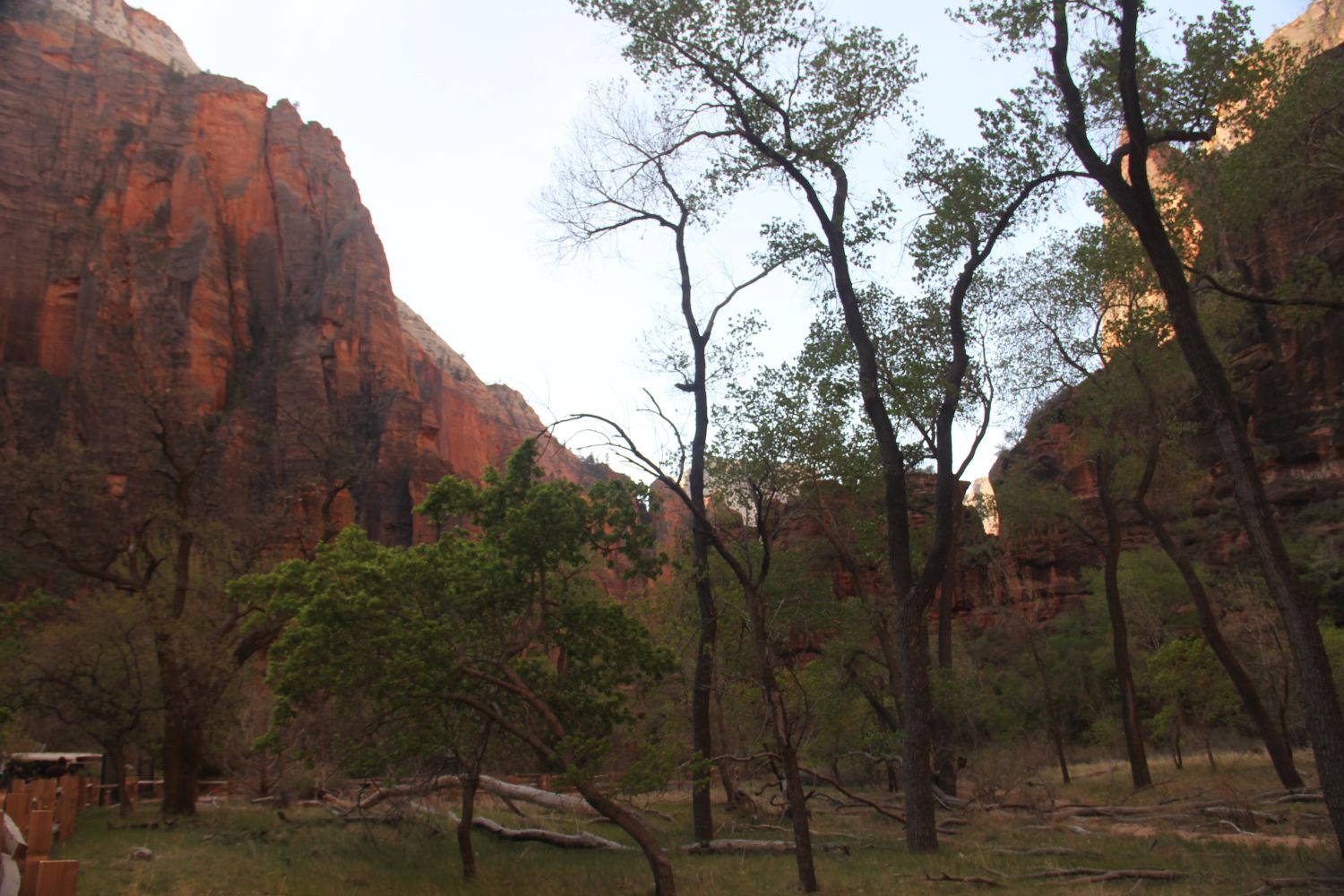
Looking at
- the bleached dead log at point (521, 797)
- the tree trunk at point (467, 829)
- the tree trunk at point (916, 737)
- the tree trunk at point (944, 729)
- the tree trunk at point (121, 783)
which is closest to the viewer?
the tree trunk at point (916, 737)

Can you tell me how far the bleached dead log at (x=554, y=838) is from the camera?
16953mm

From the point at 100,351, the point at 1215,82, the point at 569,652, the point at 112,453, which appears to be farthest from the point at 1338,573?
the point at 100,351

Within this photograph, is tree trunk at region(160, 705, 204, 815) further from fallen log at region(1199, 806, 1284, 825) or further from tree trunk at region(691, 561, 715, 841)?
fallen log at region(1199, 806, 1284, 825)

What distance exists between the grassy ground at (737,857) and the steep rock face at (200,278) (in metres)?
39.2

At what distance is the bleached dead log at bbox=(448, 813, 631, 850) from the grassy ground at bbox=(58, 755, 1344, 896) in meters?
0.30

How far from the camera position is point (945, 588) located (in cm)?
2333

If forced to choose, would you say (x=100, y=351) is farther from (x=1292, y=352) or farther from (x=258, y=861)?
(x=1292, y=352)

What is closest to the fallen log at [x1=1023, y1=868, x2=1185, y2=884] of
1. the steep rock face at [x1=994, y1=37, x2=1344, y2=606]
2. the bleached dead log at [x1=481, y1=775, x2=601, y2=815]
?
the bleached dead log at [x1=481, y1=775, x2=601, y2=815]

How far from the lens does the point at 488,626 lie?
40.9 ft

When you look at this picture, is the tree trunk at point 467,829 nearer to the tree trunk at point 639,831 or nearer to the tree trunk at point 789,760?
the tree trunk at point 639,831

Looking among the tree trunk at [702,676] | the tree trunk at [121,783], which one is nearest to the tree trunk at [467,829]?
the tree trunk at [702,676]

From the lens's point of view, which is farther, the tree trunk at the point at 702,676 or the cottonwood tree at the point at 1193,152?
the tree trunk at the point at 702,676

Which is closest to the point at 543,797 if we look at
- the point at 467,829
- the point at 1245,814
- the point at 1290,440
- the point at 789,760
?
the point at 467,829

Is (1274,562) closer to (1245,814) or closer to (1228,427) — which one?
(1228,427)
